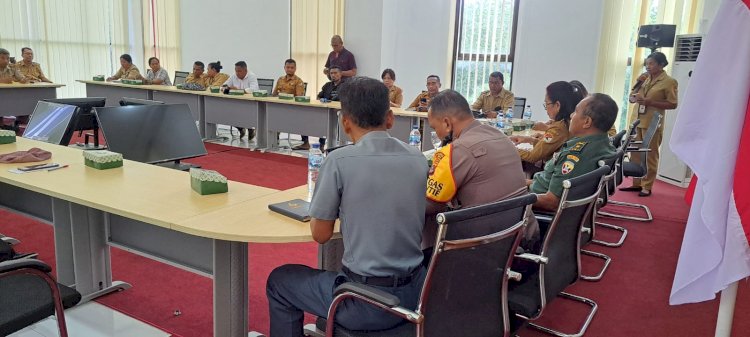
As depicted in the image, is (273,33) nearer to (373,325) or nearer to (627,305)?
(627,305)

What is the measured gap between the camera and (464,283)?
1.53m

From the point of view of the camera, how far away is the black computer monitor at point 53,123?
354cm

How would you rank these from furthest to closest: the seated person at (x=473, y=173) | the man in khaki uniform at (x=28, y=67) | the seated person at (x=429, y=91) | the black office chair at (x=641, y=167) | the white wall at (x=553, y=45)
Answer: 1. the man in khaki uniform at (x=28, y=67)
2. the white wall at (x=553, y=45)
3. the seated person at (x=429, y=91)
4. the black office chair at (x=641, y=167)
5. the seated person at (x=473, y=173)

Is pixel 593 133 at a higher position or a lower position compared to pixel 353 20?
lower

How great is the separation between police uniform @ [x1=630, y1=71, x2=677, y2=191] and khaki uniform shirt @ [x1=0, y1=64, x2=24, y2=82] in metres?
7.90

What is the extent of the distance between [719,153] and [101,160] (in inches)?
99.4

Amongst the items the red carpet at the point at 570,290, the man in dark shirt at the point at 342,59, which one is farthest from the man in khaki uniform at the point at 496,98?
the man in dark shirt at the point at 342,59

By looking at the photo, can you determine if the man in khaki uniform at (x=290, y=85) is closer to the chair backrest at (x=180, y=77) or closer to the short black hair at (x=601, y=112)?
the chair backrest at (x=180, y=77)

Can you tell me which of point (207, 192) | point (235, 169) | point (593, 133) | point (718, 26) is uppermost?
point (718, 26)

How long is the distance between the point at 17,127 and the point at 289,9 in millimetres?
4379

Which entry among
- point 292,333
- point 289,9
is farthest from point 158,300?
point 289,9

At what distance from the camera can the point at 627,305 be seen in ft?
9.73

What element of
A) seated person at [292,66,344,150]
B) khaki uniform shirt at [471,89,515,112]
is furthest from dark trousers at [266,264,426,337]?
seated person at [292,66,344,150]

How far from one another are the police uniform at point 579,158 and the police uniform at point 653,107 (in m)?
3.00
